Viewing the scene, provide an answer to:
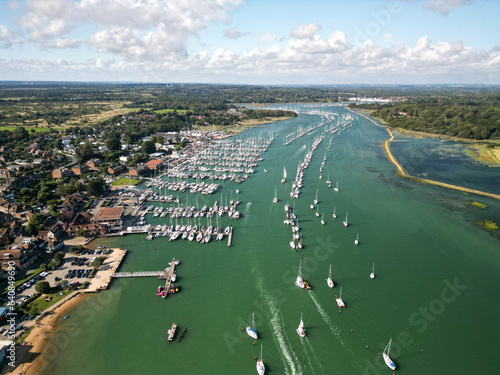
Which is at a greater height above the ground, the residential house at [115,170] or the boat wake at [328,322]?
the residential house at [115,170]

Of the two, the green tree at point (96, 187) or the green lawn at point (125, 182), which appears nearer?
the green tree at point (96, 187)

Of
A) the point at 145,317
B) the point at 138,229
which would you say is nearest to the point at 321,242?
the point at 145,317

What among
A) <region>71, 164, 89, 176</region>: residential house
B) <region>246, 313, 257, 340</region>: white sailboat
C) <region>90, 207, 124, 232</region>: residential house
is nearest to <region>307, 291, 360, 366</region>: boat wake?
<region>246, 313, 257, 340</region>: white sailboat

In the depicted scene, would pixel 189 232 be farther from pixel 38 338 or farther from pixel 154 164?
pixel 154 164

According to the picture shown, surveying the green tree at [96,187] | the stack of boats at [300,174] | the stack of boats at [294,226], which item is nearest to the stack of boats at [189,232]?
the stack of boats at [294,226]

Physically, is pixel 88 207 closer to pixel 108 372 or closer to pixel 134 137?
pixel 108 372

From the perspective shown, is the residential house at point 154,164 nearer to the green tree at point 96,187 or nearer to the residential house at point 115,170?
the residential house at point 115,170
